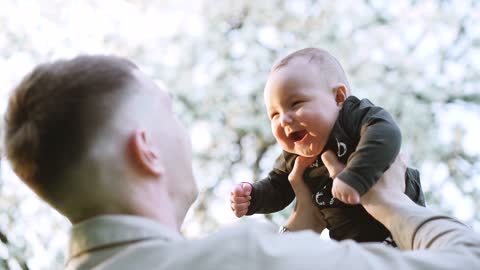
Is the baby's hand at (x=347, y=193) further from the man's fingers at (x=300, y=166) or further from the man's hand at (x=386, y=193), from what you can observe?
the man's fingers at (x=300, y=166)

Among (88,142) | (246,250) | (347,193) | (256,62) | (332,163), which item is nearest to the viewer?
(246,250)

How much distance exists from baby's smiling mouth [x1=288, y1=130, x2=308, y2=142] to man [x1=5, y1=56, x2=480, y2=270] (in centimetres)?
37

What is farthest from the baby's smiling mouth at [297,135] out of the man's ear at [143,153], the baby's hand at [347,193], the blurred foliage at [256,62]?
the blurred foliage at [256,62]

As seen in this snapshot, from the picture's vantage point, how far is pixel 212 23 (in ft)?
18.9

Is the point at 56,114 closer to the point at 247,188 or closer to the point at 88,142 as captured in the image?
the point at 88,142

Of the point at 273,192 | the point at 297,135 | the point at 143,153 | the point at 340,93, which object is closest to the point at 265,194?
the point at 273,192

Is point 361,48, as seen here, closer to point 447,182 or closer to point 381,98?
point 381,98

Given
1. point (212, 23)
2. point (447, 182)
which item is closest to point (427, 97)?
point (447, 182)

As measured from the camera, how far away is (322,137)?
1438 mm

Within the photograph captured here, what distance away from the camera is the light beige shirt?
89 cm

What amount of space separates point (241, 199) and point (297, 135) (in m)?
0.19

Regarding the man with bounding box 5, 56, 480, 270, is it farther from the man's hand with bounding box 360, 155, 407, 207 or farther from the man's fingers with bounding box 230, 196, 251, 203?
the man's fingers with bounding box 230, 196, 251, 203

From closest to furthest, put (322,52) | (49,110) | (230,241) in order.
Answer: (230,241) < (49,110) < (322,52)

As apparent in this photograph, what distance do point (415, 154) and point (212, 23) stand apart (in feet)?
6.66
